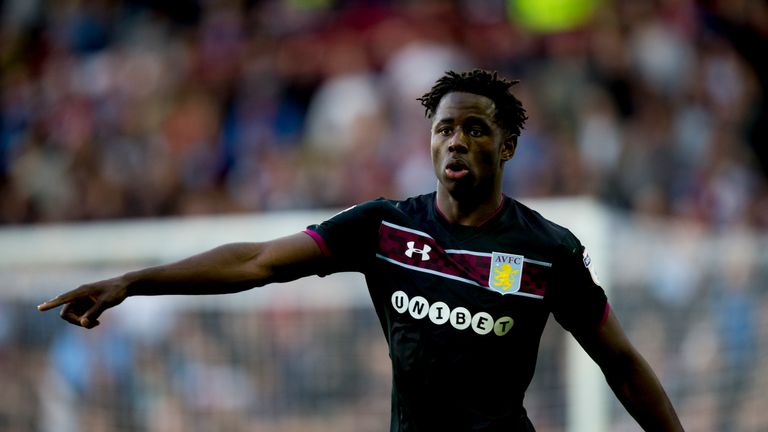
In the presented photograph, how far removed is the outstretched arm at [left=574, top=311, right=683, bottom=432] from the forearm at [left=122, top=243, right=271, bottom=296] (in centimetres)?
119

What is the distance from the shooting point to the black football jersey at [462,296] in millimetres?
4512

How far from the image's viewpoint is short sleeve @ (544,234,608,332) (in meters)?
4.62

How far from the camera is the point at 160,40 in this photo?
13.3 meters

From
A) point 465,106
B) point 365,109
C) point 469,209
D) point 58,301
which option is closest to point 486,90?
point 465,106

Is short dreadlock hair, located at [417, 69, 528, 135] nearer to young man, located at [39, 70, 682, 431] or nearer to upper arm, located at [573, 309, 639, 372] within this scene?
young man, located at [39, 70, 682, 431]

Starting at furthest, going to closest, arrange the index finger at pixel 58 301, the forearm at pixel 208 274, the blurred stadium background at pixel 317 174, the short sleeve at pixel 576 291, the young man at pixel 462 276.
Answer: the blurred stadium background at pixel 317 174
the short sleeve at pixel 576 291
the young man at pixel 462 276
the forearm at pixel 208 274
the index finger at pixel 58 301

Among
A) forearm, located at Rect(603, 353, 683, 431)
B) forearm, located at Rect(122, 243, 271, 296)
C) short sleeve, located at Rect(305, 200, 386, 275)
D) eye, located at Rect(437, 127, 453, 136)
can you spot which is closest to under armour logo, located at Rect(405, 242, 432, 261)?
short sleeve, located at Rect(305, 200, 386, 275)

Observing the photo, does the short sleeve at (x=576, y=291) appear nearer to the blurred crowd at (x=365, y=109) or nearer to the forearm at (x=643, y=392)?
the forearm at (x=643, y=392)

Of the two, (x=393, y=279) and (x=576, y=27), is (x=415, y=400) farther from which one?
(x=576, y=27)

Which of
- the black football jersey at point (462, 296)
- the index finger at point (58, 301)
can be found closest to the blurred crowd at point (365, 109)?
the black football jersey at point (462, 296)

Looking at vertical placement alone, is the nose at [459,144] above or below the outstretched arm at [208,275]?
above

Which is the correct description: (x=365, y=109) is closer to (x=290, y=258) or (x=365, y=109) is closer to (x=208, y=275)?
(x=290, y=258)

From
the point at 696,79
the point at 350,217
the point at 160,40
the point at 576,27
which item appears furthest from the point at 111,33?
the point at 350,217

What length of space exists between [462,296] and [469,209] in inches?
12.8
